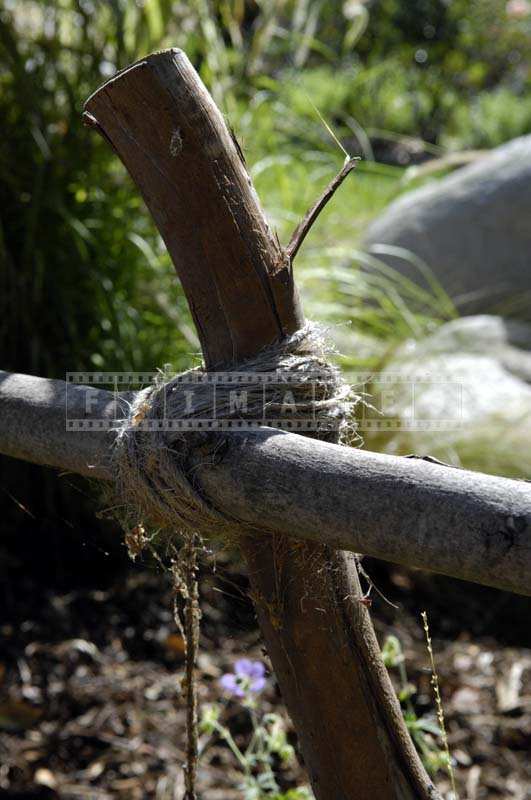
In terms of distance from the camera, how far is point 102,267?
2611 mm

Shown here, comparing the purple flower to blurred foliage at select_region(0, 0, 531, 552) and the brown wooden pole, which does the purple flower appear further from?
Result: blurred foliage at select_region(0, 0, 531, 552)

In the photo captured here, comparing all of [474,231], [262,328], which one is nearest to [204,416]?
[262,328]

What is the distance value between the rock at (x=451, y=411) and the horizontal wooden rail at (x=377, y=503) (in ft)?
6.20

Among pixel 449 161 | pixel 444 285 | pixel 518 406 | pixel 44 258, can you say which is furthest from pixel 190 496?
pixel 444 285

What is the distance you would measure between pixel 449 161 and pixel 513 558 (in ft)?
9.01

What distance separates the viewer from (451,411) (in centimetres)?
293

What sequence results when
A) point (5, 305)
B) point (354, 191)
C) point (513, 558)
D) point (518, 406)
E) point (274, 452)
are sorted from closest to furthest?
point (513, 558), point (274, 452), point (5, 305), point (518, 406), point (354, 191)

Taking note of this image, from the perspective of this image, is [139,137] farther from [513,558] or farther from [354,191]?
[354,191]

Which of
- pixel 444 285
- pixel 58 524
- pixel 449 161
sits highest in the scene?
pixel 449 161

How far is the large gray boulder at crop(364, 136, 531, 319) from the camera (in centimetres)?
431

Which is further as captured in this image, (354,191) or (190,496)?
(354,191)

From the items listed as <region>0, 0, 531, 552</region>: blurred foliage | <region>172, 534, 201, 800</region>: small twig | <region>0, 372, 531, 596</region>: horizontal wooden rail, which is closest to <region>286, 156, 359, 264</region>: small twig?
<region>0, 372, 531, 596</region>: horizontal wooden rail

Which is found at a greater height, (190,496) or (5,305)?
(5,305)

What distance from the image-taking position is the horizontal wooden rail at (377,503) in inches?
26.2
